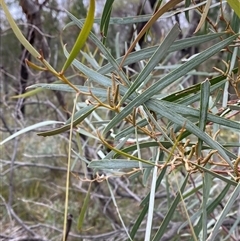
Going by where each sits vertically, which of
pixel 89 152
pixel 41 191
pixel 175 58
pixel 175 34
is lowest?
pixel 41 191

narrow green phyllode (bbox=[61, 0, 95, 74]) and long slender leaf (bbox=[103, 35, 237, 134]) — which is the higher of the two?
narrow green phyllode (bbox=[61, 0, 95, 74])

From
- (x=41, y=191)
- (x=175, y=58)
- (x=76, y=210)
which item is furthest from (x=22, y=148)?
(x=175, y=58)

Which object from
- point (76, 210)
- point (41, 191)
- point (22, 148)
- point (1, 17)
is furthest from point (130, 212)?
point (1, 17)

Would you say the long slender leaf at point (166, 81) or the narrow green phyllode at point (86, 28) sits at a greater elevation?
the narrow green phyllode at point (86, 28)

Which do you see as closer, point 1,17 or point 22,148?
point 22,148

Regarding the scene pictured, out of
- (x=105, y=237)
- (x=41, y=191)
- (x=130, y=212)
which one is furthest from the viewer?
(x=41, y=191)

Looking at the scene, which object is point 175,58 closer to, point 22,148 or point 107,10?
point 22,148

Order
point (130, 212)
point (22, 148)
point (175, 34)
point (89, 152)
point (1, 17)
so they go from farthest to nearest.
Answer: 1. point (1, 17)
2. point (22, 148)
3. point (130, 212)
4. point (89, 152)
5. point (175, 34)

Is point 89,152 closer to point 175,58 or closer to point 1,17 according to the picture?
point 175,58

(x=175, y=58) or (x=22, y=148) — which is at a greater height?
(x=175, y=58)
